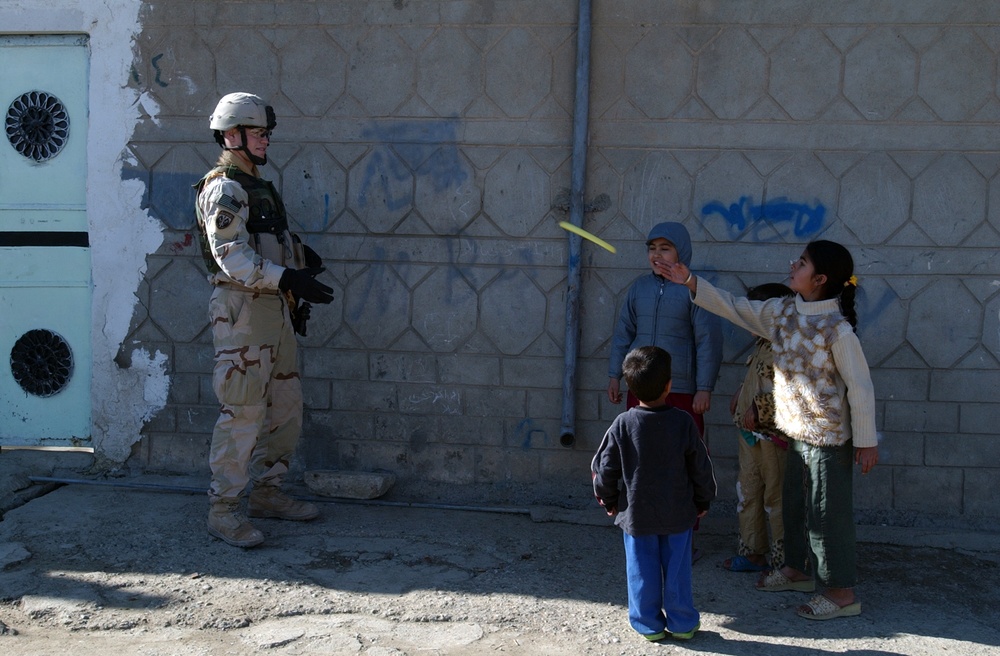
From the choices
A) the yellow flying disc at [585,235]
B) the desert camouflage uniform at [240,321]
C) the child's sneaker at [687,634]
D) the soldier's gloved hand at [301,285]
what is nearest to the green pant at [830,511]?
the child's sneaker at [687,634]

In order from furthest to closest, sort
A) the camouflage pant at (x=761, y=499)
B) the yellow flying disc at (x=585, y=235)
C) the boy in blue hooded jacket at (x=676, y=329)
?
the yellow flying disc at (x=585, y=235)
the boy in blue hooded jacket at (x=676, y=329)
the camouflage pant at (x=761, y=499)

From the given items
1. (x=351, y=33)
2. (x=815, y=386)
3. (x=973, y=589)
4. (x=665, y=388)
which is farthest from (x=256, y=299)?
(x=973, y=589)

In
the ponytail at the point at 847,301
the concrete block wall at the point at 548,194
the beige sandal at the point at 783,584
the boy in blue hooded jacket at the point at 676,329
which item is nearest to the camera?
the ponytail at the point at 847,301

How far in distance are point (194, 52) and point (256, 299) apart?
1.73m

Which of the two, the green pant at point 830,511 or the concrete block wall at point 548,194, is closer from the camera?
the green pant at point 830,511

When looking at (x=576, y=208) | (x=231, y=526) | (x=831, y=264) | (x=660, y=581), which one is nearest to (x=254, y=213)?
(x=231, y=526)

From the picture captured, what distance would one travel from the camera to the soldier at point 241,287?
14.6 feet

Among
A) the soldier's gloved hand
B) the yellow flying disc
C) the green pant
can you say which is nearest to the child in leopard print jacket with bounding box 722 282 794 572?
the green pant

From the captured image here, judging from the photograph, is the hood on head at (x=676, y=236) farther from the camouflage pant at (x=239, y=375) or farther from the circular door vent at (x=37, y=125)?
the circular door vent at (x=37, y=125)

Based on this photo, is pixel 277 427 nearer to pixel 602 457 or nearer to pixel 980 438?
pixel 602 457

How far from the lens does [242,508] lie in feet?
16.7

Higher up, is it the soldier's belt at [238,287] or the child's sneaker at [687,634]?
the soldier's belt at [238,287]

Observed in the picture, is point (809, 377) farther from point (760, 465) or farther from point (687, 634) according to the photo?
point (687, 634)

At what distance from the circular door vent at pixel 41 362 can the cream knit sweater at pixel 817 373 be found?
3809mm
